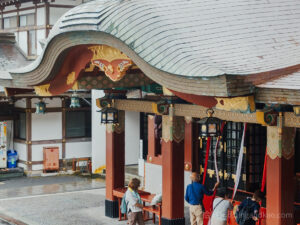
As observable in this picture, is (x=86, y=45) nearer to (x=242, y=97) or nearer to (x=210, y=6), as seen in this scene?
(x=210, y=6)

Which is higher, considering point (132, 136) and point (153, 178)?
point (132, 136)

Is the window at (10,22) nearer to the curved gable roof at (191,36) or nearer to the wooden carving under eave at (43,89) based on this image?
the wooden carving under eave at (43,89)

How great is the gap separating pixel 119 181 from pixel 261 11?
641cm

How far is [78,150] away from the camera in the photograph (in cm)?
2647

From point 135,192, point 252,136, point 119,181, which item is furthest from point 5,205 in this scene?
point 252,136

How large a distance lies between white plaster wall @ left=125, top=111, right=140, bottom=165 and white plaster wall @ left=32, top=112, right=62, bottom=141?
114 inches

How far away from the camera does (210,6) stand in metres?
12.6

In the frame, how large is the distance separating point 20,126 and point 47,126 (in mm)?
1241

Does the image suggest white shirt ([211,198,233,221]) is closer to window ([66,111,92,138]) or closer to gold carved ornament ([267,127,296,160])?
gold carved ornament ([267,127,296,160])

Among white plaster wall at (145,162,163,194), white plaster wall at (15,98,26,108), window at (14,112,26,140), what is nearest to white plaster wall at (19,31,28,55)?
white plaster wall at (15,98,26,108)

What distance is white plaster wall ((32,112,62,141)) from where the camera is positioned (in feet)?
82.9

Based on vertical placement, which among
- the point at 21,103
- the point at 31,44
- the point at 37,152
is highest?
the point at 31,44

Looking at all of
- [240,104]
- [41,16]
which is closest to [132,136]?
[41,16]

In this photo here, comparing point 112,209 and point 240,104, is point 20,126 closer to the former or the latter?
point 112,209
